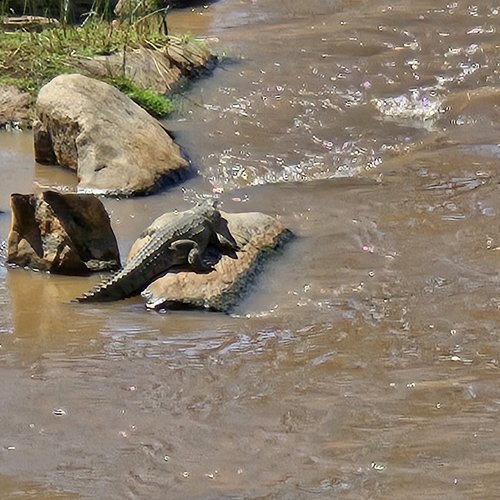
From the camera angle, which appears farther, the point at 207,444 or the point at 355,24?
the point at 355,24

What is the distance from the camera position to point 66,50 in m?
11.3

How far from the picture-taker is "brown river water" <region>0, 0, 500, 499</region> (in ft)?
13.9

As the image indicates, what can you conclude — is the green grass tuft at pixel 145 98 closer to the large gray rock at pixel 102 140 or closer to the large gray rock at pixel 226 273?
the large gray rock at pixel 102 140

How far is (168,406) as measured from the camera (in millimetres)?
4828

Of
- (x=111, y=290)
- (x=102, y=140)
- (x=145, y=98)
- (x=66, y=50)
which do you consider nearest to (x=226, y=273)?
(x=111, y=290)

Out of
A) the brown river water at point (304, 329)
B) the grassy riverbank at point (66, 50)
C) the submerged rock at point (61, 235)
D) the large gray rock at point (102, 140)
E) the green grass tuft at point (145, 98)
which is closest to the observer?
the brown river water at point (304, 329)

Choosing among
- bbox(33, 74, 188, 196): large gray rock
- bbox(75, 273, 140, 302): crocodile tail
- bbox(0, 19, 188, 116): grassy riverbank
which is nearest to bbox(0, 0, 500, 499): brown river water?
bbox(75, 273, 140, 302): crocodile tail

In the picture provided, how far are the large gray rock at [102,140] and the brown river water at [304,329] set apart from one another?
0.67ft

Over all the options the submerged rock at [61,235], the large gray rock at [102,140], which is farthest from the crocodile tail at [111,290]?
the large gray rock at [102,140]

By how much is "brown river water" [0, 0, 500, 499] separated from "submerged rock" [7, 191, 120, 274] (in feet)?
0.43

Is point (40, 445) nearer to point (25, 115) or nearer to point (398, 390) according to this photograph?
point (398, 390)

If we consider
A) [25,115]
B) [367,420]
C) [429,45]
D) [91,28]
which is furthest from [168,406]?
[429,45]

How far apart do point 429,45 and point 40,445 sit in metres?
9.22

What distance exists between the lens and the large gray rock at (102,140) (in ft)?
28.3
